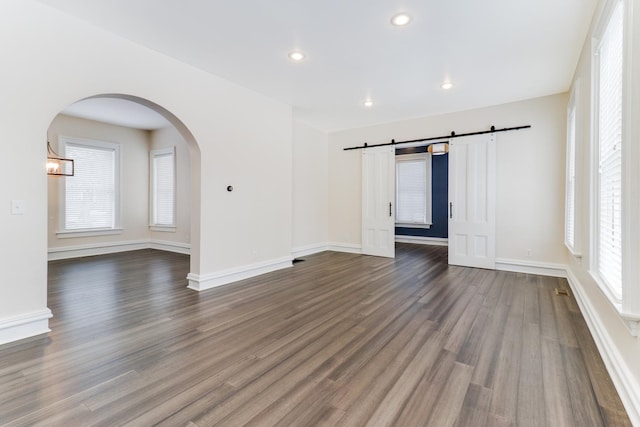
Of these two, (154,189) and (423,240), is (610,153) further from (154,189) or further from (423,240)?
(154,189)

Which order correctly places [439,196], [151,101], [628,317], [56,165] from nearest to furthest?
1. [628,317]
2. [151,101]
3. [56,165]
4. [439,196]

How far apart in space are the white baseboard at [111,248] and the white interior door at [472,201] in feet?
19.1

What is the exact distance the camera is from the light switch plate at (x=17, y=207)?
2.51m

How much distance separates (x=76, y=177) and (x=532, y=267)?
9.01 meters

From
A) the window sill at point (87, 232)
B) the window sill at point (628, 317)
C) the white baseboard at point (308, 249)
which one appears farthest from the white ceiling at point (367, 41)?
the window sill at point (87, 232)

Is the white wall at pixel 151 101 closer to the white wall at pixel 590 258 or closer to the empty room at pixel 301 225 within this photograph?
the empty room at pixel 301 225

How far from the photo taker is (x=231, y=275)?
4.35 metres

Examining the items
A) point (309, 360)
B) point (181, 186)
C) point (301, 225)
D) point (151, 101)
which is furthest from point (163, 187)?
point (309, 360)

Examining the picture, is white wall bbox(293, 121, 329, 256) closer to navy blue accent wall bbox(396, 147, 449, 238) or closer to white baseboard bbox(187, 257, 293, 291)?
white baseboard bbox(187, 257, 293, 291)

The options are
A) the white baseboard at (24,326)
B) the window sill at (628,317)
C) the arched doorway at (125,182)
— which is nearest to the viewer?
the window sill at (628,317)

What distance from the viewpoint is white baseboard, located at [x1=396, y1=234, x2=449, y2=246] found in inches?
336

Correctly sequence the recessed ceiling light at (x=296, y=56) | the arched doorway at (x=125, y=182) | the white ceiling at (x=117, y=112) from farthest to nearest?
the arched doorway at (x=125, y=182) < the white ceiling at (x=117, y=112) < the recessed ceiling light at (x=296, y=56)

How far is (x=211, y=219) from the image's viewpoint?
4.12 meters

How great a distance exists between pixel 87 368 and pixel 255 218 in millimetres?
2915
